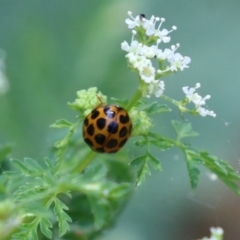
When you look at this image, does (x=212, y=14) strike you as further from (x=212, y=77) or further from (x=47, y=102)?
(x=47, y=102)

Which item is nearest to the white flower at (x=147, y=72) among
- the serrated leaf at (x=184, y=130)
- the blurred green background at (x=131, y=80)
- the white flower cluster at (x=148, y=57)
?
Result: the white flower cluster at (x=148, y=57)

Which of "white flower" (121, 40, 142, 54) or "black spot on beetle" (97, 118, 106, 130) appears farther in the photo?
"black spot on beetle" (97, 118, 106, 130)

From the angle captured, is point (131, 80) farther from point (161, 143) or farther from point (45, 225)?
point (45, 225)

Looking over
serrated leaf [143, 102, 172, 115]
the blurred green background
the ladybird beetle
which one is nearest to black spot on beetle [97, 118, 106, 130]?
the ladybird beetle

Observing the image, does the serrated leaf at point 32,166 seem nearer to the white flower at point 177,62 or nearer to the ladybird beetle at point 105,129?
the ladybird beetle at point 105,129

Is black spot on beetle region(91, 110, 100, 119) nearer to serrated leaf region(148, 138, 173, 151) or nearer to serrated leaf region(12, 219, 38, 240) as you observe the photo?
serrated leaf region(148, 138, 173, 151)

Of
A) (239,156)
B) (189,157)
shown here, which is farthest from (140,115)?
(239,156)
